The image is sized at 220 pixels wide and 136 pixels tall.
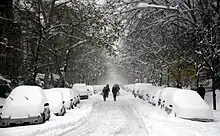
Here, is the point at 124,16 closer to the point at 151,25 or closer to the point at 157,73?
the point at 151,25

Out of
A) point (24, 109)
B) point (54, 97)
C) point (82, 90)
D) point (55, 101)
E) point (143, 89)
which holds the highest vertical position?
point (143, 89)

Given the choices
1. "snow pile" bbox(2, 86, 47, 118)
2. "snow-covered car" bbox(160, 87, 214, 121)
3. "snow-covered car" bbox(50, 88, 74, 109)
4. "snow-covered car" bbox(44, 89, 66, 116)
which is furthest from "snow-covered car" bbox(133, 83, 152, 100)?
"snow pile" bbox(2, 86, 47, 118)

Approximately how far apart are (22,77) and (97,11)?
10095 mm

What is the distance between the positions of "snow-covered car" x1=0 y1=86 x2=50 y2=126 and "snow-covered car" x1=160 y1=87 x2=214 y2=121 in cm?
636

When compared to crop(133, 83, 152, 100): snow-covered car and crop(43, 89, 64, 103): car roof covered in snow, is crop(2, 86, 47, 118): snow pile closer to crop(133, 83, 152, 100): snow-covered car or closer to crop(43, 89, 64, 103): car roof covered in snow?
crop(43, 89, 64, 103): car roof covered in snow

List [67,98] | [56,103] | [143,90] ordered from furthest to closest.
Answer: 1. [143,90]
2. [67,98]
3. [56,103]

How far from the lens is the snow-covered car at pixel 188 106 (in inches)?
651

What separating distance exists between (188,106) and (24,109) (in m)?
7.63

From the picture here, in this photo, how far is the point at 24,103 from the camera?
1538 centimetres

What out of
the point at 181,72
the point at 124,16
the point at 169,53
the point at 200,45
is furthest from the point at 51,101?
the point at 181,72

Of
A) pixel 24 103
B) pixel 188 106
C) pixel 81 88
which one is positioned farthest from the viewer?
pixel 81 88

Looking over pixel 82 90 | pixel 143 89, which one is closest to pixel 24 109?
pixel 143 89

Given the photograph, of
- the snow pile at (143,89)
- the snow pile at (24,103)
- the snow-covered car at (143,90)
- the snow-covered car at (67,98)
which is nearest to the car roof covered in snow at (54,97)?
the snow-covered car at (67,98)

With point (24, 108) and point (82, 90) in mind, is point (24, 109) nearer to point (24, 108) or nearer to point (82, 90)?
point (24, 108)
